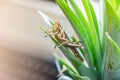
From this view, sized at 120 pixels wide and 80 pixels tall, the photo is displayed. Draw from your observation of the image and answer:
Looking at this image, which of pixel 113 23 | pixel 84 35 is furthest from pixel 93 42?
pixel 113 23

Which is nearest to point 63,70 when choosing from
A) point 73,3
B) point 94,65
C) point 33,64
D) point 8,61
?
point 94,65

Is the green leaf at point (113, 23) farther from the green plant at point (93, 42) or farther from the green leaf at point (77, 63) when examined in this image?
the green leaf at point (77, 63)

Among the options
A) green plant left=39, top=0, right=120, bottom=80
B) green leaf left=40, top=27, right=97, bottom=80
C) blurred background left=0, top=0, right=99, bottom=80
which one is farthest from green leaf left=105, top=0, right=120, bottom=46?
blurred background left=0, top=0, right=99, bottom=80

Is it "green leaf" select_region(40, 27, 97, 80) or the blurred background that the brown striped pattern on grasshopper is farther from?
the blurred background

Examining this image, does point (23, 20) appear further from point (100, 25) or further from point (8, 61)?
point (100, 25)

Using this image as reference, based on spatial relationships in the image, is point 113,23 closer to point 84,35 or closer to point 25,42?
point 84,35

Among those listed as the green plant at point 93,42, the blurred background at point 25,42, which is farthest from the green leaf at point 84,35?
the blurred background at point 25,42

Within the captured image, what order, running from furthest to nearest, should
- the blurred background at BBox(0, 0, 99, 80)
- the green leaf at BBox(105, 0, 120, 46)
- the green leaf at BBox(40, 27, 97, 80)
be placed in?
the blurred background at BBox(0, 0, 99, 80) → the green leaf at BBox(40, 27, 97, 80) → the green leaf at BBox(105, 0, 120, 46)
